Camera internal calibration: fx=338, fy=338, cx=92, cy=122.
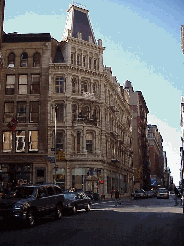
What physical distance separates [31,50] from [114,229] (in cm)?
3995

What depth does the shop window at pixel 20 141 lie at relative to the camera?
46.4 m

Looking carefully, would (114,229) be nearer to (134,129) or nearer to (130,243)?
(130,243)

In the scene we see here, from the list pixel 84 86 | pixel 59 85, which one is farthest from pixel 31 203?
pixel 84 86

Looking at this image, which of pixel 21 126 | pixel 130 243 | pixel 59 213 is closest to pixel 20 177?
pixel 21 126

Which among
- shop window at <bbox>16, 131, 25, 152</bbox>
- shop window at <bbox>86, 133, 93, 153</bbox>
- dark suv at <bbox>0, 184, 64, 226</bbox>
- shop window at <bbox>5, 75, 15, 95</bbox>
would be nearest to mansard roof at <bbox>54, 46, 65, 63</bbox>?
shop window at <bbox>5, 75, 15, 95</bbox>

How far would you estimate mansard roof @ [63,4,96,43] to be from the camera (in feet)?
176

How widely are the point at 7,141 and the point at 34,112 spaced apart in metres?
5.46

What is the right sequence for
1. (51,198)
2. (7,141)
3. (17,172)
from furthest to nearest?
(7,141)
(17,172)
(51,198)

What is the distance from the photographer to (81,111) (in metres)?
48.9

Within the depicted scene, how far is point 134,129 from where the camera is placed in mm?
94875

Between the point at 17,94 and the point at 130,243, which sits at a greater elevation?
the point at 17,94

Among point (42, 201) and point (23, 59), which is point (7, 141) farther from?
point (42, 201)

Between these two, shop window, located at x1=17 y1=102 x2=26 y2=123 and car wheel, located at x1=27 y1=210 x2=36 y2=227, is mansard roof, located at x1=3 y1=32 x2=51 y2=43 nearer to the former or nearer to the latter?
shop window, located at x1=17 y1=102 x2=26 y2=123

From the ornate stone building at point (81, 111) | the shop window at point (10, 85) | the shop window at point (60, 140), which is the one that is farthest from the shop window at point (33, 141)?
the shop window at point (10, 85)
